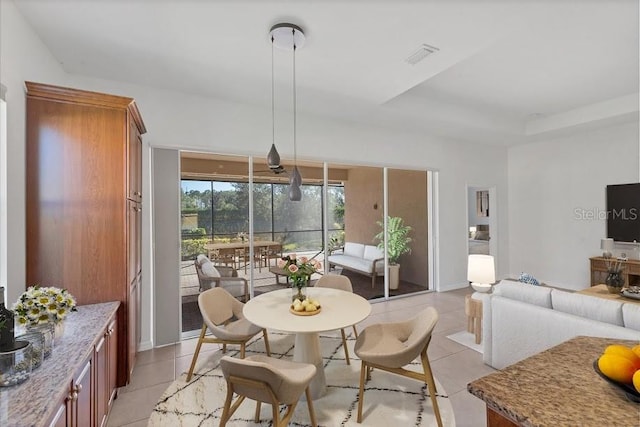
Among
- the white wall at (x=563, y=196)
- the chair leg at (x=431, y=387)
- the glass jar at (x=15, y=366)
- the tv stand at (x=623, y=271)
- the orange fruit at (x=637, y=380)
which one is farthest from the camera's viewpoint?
the white wall at (x=563, y=196)

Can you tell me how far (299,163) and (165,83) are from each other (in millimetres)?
2078

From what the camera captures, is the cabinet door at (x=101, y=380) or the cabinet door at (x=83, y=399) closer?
the cabinet door at (x=83, y=399)

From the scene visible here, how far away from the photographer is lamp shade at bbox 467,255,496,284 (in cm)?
341

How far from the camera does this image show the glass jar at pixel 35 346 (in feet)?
4.80

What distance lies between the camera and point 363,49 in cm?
276

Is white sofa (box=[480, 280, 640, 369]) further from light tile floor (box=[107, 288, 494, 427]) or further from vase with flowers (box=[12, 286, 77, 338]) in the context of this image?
vase with flowers (box=[12, 286, 77, 338])

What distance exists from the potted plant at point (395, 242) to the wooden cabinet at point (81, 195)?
4.11m

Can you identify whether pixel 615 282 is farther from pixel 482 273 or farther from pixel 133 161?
pixel 133 161

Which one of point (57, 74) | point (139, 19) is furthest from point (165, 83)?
point (139, 19)

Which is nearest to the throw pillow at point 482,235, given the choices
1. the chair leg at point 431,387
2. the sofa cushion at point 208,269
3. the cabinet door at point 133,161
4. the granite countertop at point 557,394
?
the chair leg at point 431,387

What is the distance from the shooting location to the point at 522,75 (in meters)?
3.71

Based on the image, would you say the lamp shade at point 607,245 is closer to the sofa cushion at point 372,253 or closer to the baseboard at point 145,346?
the sofa cushion at point 372,253

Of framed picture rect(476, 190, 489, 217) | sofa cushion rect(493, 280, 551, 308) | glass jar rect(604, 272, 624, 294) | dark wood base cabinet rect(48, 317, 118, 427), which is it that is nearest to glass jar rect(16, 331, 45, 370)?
dark wood base cabinet rect(48, 317, 118, 427)

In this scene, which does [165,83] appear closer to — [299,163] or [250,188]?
[250,188]
